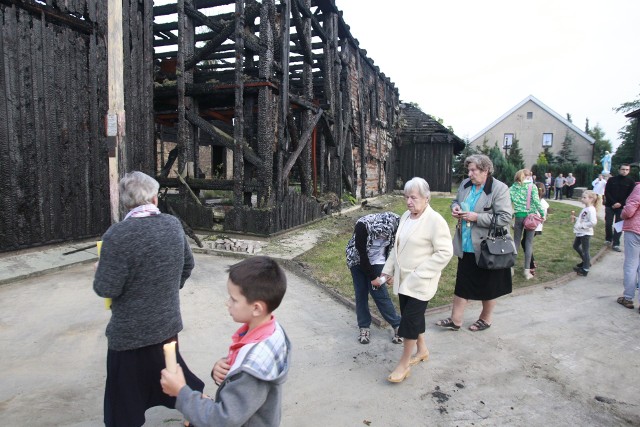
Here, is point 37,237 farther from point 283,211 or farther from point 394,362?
point 394,362

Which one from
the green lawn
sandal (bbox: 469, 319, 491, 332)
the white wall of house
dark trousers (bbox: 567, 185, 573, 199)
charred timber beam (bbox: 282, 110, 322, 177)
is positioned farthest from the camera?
the white wall of house

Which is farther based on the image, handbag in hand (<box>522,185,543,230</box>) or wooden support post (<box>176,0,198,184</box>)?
wooden support post (<box>176,0,198,184</box>)

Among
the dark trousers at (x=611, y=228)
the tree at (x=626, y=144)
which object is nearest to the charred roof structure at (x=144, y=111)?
the dark trousers at (x=611, y=228)

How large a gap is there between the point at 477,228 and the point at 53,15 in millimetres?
7213

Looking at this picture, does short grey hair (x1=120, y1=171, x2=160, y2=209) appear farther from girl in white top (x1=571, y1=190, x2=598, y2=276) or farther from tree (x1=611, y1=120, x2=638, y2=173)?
tree (x1=611, y1=120, x2=638, y2=173)

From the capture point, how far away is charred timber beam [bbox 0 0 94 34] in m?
6.14

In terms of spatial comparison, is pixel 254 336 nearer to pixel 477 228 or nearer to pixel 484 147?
pixel 477 228

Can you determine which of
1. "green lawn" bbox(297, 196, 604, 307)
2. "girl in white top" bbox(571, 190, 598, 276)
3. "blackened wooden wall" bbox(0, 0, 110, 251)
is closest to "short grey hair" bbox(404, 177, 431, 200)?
"green lawn" bbox(297, 196, 604, 307)

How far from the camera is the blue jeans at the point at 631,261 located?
Answer: 5.41 m

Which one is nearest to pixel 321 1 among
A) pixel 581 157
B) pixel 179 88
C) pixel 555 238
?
pixel 179 88

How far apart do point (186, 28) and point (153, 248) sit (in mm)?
8203

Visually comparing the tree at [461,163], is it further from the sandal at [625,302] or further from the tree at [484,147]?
the sandal at [625,302]

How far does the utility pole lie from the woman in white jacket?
A: 3849 millimetres

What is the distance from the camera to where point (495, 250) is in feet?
13.7
